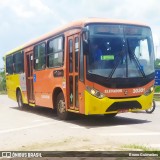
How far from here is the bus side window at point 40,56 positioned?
1449cm

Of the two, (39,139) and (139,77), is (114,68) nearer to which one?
(139,77)

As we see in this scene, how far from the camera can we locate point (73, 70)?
1170 centimetres

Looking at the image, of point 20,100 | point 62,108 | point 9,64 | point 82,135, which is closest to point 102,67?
point 82,135

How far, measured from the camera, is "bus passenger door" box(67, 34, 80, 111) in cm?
1152

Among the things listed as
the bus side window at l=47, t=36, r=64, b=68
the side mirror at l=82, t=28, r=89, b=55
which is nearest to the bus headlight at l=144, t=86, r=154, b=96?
the side mirror at l=82, t=28, r=89, b=55

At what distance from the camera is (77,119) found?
13.1 metres

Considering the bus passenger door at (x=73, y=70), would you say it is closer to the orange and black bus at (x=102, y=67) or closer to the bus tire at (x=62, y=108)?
the orange and black bus at (x=102, y=67)

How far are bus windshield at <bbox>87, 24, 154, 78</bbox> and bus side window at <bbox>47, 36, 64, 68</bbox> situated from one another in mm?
1908

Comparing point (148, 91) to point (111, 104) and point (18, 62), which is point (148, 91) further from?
point (18, 62)

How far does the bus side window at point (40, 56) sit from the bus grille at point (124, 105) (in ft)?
14.1

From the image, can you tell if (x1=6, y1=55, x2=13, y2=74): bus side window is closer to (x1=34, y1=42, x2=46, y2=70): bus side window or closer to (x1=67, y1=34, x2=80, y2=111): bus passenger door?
(x1=34, y1=42, x2=46, y2=70): bus side window

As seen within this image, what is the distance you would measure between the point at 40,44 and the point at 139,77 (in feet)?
16.6

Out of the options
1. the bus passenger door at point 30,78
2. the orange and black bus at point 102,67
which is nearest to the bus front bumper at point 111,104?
the orange and black bus at point 102,67

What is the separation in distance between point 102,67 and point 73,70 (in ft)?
3.88
